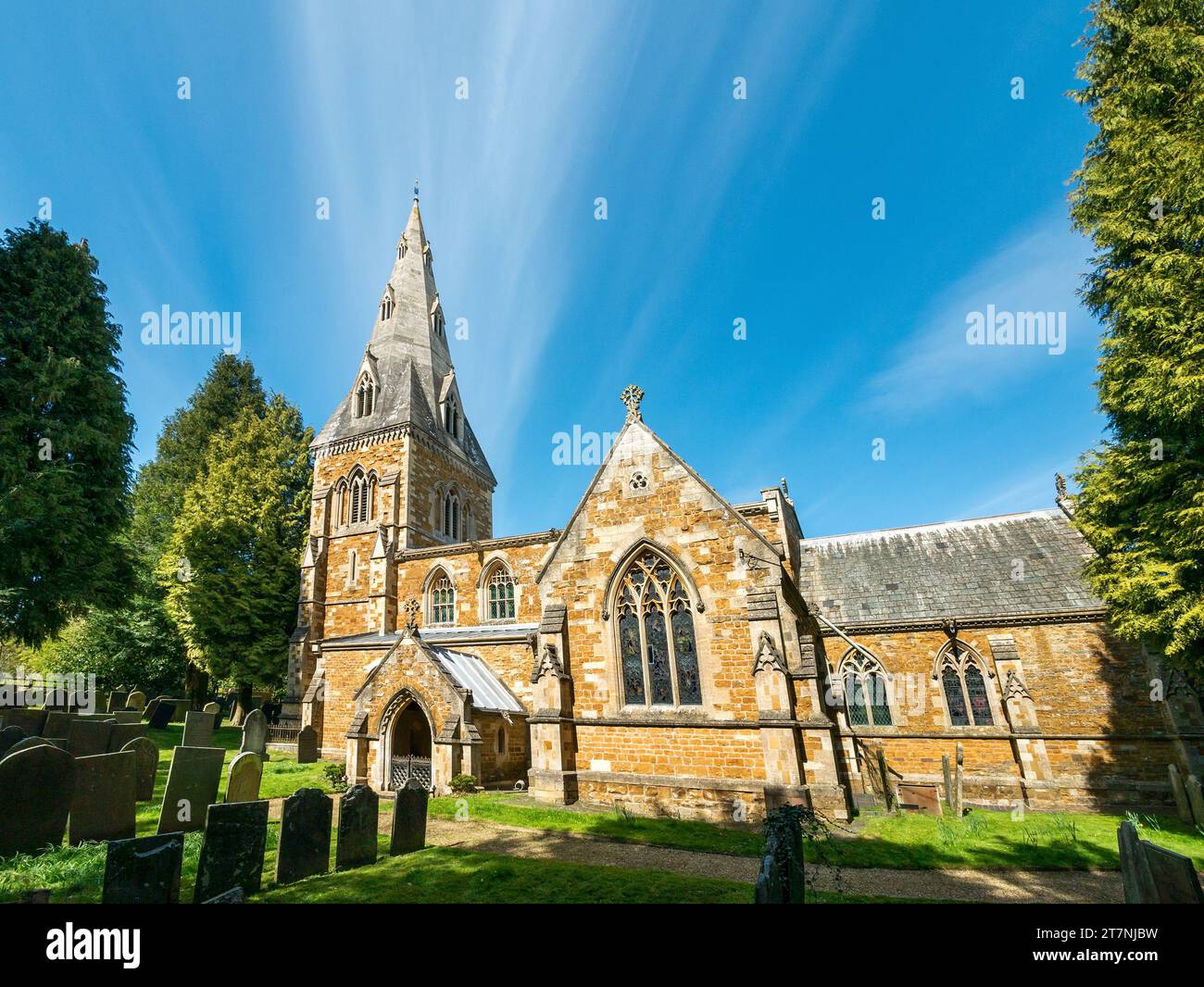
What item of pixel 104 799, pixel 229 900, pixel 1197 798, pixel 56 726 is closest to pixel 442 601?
pixel 56 726

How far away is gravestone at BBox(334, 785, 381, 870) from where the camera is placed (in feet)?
25.0

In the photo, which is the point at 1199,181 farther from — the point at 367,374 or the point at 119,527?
the point at 367,374

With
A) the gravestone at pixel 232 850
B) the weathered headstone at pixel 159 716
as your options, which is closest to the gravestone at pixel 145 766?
the gravestone at pixel 232 850

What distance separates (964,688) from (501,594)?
1623 centimetres

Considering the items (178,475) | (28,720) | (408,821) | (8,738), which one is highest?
(178,475)

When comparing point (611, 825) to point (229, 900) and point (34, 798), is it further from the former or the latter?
point (34, 798)

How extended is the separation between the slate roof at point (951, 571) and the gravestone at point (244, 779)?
16104 mm

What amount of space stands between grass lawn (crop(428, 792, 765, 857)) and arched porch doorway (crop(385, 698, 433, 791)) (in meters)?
2.14

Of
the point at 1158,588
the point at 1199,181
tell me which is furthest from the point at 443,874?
the point at 1199,181

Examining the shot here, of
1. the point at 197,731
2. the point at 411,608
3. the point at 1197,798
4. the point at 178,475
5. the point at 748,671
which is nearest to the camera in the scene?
the point at 1197,798

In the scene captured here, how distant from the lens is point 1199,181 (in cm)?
983

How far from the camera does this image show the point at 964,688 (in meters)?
16.3

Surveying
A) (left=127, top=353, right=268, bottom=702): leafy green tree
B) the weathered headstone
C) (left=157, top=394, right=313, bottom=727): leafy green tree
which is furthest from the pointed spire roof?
the weathered headstone

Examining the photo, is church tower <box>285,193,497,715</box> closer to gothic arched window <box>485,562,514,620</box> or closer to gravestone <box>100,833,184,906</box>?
gothic arched window <box>485,562,514,620</box>
